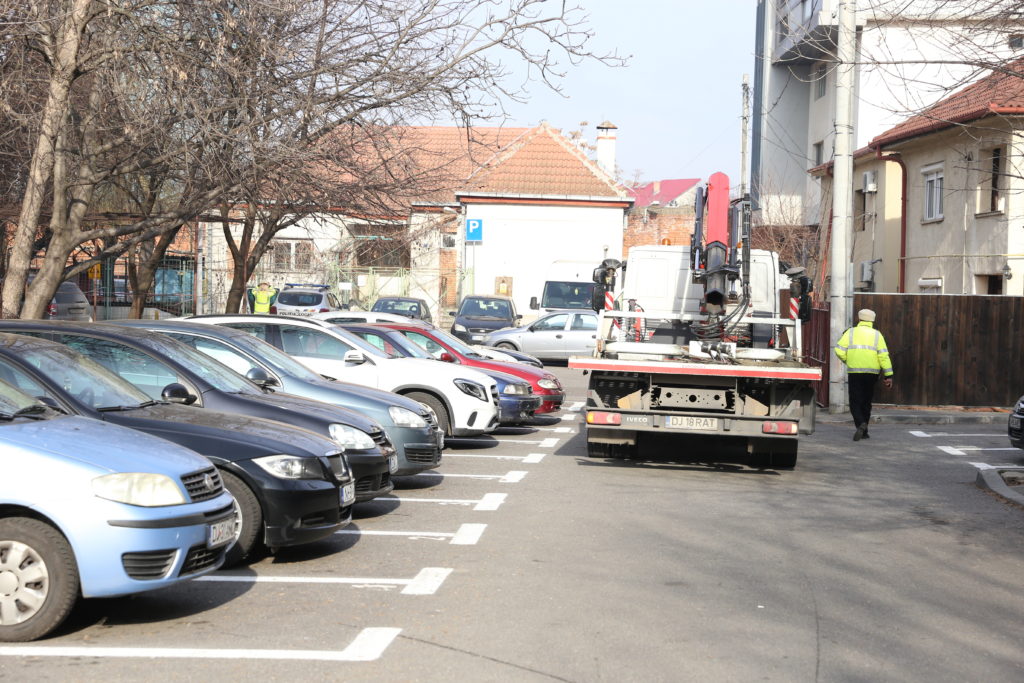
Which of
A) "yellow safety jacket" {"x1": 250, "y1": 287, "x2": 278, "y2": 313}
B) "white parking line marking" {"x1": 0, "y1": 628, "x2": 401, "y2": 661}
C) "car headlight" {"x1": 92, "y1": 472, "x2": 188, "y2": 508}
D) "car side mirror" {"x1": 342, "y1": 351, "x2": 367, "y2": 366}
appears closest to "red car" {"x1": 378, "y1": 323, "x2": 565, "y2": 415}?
"car side mirror" {"x1": 342, "y1": 351, "x2": 367, "y2": 366}

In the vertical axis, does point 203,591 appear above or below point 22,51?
below

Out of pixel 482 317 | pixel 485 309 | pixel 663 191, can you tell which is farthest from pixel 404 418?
pixel 663 191

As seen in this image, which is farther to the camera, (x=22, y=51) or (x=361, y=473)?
(x=22, y=51)

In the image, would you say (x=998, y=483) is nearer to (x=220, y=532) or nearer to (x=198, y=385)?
(x=198, y=385)

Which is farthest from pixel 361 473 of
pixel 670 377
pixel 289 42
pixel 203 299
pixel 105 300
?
pixel 203 299

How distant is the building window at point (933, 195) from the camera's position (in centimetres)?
2867

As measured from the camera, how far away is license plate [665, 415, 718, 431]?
12.3m

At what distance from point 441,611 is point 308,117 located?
7.63 m

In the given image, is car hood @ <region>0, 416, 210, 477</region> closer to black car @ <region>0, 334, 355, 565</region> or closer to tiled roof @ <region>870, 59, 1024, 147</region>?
black car @ <region>0, 334, 355, 565</region>

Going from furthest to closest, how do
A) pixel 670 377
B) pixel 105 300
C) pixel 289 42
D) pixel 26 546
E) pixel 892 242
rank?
A: pixel 105 300 < pixel 892 242 < pixel 289 42 < pixel 670 377 < pixel 26 546

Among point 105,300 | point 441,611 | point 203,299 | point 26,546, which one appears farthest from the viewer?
point 203,299

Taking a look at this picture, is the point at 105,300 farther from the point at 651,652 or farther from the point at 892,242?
the point at 651,652

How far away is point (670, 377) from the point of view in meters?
12.4

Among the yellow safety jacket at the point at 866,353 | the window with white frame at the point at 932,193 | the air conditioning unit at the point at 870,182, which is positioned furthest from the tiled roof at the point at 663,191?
the yellow safety jacket at the point at 866,353
